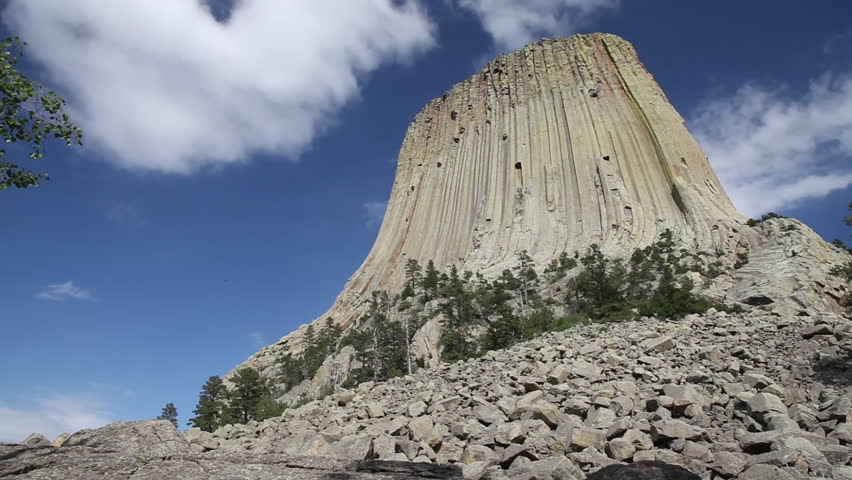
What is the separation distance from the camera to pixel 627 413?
30.3ft

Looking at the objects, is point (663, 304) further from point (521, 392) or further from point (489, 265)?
point (489, 265)

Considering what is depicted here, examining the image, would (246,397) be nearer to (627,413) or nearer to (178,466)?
(627,413)

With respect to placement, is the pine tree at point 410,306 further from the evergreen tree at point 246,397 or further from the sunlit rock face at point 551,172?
the evergreen tree at point 246,397

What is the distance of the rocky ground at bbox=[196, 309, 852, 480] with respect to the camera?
6750 mm

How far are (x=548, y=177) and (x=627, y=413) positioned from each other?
2092 inches

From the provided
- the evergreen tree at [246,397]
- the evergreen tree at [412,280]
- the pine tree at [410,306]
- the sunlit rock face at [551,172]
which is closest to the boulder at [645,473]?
the pine tree at [410,306]

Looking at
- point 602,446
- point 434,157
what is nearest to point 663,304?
point 602,446

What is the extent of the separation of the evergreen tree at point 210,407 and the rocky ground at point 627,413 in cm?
1959

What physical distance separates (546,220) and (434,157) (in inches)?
1105

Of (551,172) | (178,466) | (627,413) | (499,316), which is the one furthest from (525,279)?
(178,466)

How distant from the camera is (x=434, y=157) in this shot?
78.4m

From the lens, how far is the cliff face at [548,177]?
50688 millimetres

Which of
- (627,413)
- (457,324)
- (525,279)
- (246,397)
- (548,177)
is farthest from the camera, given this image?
(548,177)

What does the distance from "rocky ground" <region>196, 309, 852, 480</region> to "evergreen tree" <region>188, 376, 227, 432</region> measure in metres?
19.6
